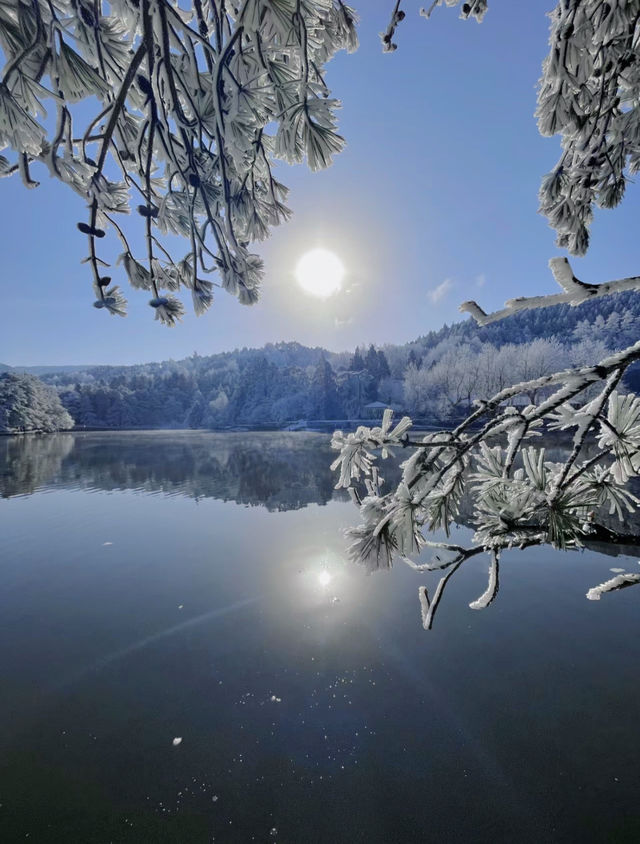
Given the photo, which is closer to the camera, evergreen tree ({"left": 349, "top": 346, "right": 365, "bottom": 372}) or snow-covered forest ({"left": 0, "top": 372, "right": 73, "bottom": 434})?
snow-covered forest ({"left": 0, "top": 372, "right": 73, "bottom": 434})

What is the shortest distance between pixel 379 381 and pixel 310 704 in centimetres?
7316

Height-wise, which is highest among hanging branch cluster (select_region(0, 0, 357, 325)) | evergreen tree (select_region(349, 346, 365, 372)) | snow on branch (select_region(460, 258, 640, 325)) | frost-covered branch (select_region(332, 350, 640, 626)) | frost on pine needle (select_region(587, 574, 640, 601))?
evergreen tree (select_region(349, 346, 365, 372))

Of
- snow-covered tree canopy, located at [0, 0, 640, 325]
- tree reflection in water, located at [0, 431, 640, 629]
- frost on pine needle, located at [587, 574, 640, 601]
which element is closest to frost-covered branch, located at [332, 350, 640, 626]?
frost on pine needle, located at [587, 574, 640, 601]

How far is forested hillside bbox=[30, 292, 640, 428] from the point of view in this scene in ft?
164

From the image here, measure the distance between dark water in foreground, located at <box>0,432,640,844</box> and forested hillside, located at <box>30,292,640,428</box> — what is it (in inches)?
1735

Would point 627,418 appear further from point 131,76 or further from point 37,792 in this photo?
point 37,792

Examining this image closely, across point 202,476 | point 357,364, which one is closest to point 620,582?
point 202,476

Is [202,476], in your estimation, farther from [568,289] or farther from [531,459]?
[568,289]

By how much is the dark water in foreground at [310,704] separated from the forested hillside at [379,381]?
44.1 m

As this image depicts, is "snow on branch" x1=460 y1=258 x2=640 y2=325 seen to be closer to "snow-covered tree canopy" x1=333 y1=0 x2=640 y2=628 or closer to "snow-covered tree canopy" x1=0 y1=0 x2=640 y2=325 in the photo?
"snow-covered tree canopy" x1=333 y1=0 x2=640 y2=628

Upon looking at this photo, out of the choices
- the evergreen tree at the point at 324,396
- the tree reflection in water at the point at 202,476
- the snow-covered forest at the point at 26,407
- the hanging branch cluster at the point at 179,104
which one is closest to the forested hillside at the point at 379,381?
the evergreen tree at the point at 324,396

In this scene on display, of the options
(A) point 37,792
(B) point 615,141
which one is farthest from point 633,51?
(A) point 37,792

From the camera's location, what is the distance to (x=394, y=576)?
24.4ft

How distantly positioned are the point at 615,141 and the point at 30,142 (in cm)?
314
